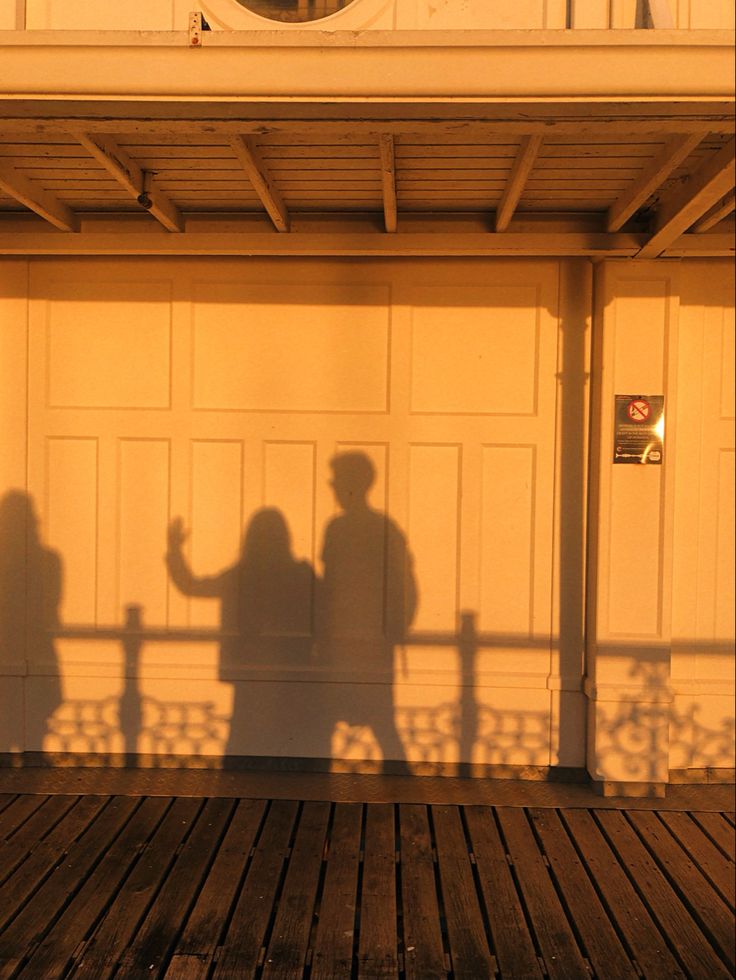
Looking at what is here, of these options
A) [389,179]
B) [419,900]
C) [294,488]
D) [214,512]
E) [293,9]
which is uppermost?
[293,9]

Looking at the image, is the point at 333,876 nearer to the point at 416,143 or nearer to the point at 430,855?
the point at 430,855

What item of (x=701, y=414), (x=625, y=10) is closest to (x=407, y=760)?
(x=701, y=414)

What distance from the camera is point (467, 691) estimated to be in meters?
4.23

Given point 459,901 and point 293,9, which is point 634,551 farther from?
point 293,9

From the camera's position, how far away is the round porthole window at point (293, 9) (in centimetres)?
399

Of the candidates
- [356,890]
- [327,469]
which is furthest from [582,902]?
[327,469]

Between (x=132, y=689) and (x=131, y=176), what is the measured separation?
2.52 m

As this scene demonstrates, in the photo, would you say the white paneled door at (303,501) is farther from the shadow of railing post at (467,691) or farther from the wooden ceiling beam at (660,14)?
the wooden ceiling beam at (660,14)

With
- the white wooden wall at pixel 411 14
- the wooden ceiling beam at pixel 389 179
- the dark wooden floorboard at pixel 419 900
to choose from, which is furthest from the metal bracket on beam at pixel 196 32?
the dark wooden floorboard at pixel 419 900

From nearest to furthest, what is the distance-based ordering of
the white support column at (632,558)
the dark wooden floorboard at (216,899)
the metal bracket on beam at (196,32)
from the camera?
the metal bracket on beam at (196,32) < the dark wooden floorboard at (216,899) < the white support column at (632,558)

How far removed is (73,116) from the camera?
7.66 ft

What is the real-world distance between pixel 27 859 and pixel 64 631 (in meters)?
1.23

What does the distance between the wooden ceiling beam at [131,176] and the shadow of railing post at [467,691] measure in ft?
7.92

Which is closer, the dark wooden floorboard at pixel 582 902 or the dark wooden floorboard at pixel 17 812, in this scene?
the dark wooden floorboard at pixel 582 902
